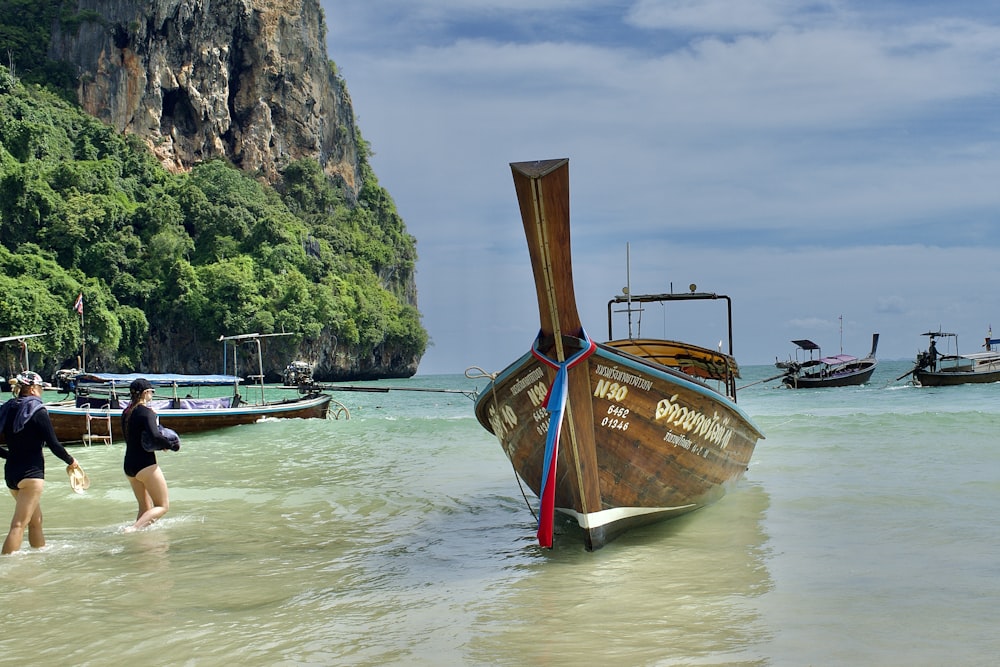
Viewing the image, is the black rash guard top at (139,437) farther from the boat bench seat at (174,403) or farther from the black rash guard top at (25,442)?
the boat bench seat at (174,403)

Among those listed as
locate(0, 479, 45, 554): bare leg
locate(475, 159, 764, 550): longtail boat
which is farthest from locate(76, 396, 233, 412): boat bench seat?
locate(475, 159, 764, 550): longtail boat

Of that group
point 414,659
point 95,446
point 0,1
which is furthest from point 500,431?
point 0,1

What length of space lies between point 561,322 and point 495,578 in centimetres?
201

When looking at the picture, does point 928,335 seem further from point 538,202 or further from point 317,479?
point 538,202

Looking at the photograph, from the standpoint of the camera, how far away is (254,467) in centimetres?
1511

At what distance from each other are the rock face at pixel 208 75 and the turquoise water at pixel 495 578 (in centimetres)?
7119

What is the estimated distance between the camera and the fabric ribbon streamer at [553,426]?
7016 mm

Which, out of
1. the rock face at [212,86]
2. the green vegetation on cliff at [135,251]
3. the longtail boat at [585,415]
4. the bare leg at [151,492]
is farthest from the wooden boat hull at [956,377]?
the rock face at [212,86]

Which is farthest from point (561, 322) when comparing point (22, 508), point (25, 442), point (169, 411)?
point (169, 411)

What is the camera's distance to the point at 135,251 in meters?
64.1

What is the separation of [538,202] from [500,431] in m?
3.09

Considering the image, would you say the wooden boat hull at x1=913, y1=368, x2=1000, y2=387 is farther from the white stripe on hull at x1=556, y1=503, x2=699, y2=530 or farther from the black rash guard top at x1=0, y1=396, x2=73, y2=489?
the black rash guard top at x1=0, y1=396, x2=73, y2=489

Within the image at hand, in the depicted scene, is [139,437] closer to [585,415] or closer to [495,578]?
[495,578]

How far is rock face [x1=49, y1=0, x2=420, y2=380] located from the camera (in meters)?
74.6
